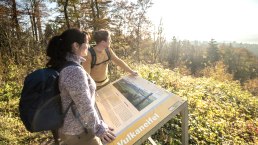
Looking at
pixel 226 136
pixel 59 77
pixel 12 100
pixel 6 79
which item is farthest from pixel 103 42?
pixel 6 79

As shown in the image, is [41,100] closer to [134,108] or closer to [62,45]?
[62,45]

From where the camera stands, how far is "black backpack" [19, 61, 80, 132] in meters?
2.18

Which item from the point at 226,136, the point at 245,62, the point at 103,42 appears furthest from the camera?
the point at 245,62

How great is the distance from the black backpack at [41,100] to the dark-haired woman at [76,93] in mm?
80

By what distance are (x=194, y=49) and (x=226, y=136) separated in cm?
8092

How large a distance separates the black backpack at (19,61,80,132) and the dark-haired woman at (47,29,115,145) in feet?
0.26

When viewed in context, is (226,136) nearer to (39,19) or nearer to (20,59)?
(20,59)

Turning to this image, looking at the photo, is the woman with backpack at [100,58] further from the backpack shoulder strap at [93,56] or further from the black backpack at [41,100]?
the black backpack at [41,100]

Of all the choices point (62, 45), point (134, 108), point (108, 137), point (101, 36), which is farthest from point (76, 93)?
point (101, 36)

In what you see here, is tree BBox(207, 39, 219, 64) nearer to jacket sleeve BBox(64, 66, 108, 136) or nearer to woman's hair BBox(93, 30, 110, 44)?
woman's hair BBox(93, 30, 110, 44)

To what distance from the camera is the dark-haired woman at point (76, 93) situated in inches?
88.4

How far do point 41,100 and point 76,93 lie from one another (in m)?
0.29

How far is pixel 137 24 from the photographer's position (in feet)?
90.6

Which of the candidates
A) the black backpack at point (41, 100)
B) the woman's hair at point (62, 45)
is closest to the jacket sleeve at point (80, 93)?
the black backpack at point (41, 100)
